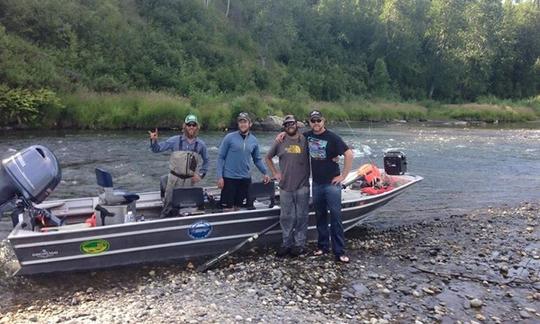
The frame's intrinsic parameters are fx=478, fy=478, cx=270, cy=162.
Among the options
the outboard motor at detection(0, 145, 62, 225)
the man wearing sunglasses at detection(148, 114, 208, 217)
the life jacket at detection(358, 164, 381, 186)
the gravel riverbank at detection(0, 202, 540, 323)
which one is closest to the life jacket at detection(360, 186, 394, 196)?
the life jacket at detection(358, 164, 381, 186)

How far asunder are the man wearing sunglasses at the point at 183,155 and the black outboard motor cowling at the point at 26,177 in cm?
162

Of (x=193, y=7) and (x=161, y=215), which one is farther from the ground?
(x=193, y=7)

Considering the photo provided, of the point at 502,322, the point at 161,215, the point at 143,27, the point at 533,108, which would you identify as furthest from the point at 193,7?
the point at 502,322

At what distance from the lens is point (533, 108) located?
4675cm

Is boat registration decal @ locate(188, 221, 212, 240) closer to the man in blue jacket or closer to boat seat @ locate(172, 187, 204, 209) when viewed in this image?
boat seat @ locate(172, 187, 204, 209)

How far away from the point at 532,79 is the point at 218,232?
6944cm


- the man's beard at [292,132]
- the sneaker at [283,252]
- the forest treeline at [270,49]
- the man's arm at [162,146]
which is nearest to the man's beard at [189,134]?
the man's arm at [162,146]

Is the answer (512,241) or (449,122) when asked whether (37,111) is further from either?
(449,122)

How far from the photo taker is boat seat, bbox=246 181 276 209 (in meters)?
7.93

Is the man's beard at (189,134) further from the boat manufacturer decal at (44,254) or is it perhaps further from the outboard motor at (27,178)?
the boat manufacturer decal at (44,254)

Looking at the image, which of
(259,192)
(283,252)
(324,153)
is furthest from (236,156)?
(283,252)

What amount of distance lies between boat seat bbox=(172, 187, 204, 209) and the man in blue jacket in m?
0.43

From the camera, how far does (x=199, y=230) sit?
726 cm

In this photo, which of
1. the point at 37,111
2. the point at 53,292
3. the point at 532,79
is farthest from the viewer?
the point at 532,79
